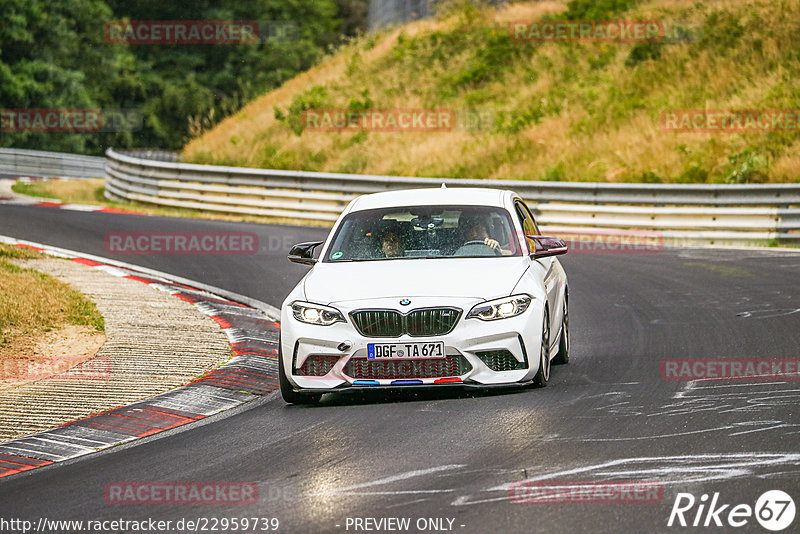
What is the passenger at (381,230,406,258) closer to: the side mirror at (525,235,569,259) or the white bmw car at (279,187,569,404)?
the white bmw car at (279,187,569,404)

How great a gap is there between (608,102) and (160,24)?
38.1 m

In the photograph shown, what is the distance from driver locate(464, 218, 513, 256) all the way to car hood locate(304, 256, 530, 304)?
9.4 inches

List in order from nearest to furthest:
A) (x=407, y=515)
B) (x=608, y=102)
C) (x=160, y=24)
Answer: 1. (x=407, y=515)
2. (x=608, y=102)
3. (x=160, y=24)

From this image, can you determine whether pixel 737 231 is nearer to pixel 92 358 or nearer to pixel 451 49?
pixel 92 358

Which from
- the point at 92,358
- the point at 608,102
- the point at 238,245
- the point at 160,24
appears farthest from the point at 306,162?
the point at 160,24

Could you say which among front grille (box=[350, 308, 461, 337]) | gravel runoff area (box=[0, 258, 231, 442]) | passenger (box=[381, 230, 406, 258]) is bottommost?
gravel runoff area (box=[0, 258, 231, 442])

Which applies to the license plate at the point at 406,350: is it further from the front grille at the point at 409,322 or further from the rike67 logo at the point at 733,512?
the rike67 logo at the point at 733,512

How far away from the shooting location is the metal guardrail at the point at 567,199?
2094 cm

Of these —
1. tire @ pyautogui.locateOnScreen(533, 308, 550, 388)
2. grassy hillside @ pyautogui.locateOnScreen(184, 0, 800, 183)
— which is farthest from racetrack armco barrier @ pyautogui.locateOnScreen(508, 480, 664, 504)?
grassy hillside @ pyautogui.locateOnScreen(184, 0, 800, 183)

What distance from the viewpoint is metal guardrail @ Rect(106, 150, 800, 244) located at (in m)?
20.9

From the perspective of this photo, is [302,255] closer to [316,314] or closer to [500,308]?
[316,314]

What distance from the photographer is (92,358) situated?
35.6 feet

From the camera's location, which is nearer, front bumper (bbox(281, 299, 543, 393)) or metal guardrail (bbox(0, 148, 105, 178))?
front bumper (bbox(281, 299, 543, 393))

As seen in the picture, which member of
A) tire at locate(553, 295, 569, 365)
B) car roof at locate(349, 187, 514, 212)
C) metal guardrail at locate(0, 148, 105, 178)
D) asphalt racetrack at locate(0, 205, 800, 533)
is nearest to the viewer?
asphalt racetrack at locate(0, 205, 800, 533)
